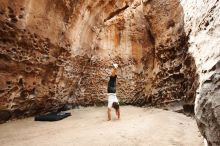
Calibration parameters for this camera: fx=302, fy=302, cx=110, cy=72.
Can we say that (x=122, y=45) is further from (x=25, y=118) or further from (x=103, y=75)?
(x=25, y=118)

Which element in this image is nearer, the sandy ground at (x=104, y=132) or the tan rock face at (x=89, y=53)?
the sandy ground at (x=104, y=132)

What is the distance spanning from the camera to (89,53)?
419 inches

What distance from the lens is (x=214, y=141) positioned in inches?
111

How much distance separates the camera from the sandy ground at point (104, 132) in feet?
17.3

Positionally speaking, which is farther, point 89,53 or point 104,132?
point 89,53

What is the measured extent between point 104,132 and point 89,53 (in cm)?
497

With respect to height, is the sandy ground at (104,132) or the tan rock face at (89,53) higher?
the tan rock face at (89,53)

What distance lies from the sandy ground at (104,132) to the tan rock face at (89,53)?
86cm

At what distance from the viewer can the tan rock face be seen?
7.16m

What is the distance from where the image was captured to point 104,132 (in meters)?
6.08

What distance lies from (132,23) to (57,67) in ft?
13.6

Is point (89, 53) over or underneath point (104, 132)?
over

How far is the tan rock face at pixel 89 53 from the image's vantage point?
716cm

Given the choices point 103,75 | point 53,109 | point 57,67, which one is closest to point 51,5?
point 57,67
